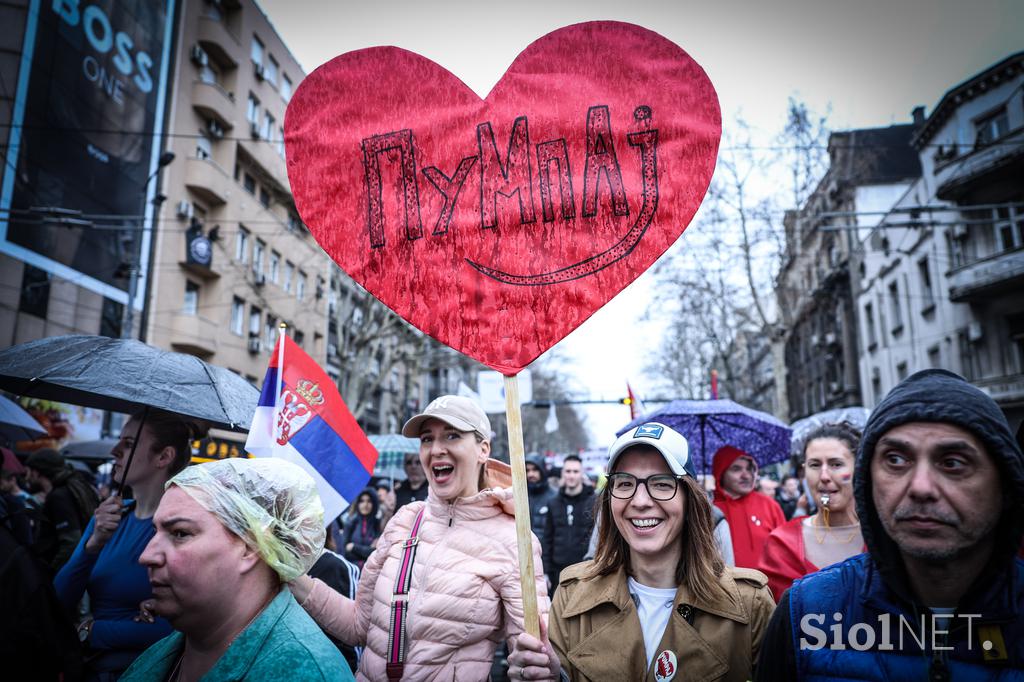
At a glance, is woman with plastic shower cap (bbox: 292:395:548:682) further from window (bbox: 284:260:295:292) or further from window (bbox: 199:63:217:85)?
window (bbox: 284:260:295:292)

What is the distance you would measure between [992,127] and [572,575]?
28.9m

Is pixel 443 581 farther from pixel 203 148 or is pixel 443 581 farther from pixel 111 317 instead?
pixel 203 148

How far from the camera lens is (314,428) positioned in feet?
12.8

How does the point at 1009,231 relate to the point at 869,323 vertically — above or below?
above

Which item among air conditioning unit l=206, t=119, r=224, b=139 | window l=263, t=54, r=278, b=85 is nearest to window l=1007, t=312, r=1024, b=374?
air conditioning unit l=206, t=119, r=224, b=139

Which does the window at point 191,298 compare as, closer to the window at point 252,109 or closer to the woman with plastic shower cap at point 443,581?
the window at point 252,109

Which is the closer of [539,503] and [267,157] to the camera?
[539,503]

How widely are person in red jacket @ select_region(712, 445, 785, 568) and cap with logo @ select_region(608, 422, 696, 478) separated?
9.39 ft

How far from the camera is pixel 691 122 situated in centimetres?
203

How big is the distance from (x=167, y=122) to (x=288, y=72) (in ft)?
37.0

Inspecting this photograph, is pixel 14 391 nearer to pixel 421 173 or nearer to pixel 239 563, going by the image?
pixel 239 563

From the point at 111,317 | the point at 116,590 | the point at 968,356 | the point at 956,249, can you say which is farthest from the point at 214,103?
the point at 968,356

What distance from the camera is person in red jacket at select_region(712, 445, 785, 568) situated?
16.8 feet

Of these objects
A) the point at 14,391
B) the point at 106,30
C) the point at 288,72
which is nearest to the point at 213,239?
the point at 106,30
